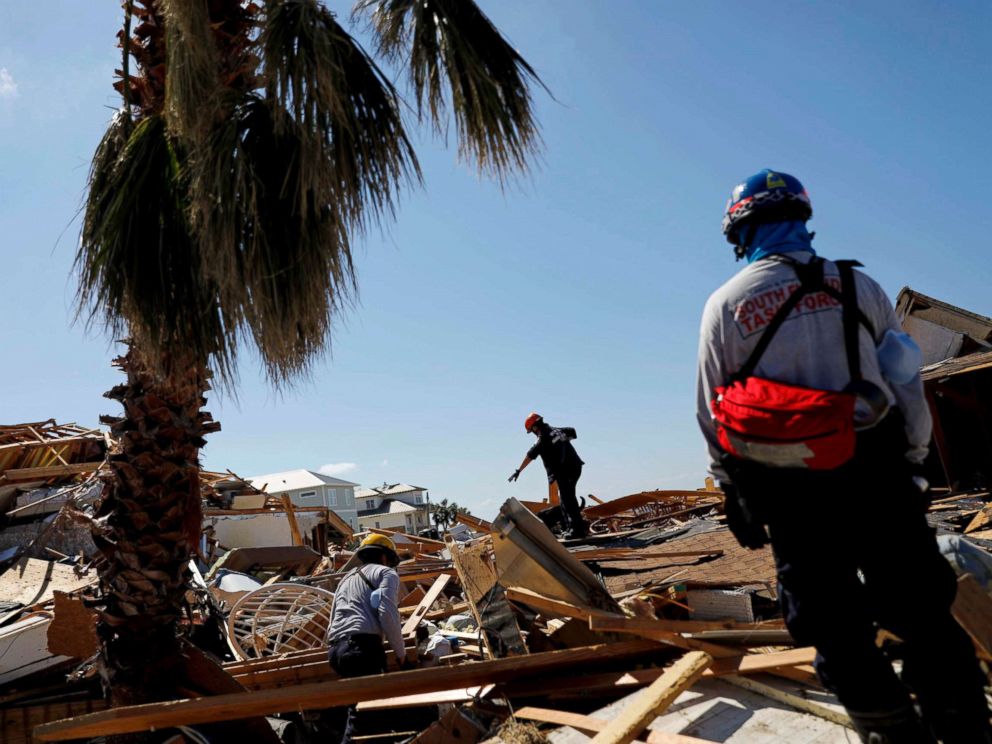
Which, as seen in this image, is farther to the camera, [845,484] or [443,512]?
[443,512]

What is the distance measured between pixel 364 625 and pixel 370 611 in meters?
0.16

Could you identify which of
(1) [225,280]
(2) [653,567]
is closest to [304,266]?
(1) [225,280]

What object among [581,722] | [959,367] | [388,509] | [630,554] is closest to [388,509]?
[388,509]

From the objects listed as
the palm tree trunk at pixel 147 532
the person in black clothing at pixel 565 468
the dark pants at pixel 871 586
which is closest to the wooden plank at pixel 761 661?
the dark pants at pixel 871 586

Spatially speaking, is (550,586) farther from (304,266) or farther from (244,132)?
(244,132)

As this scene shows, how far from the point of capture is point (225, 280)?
414cm

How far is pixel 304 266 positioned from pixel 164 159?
4.62ft

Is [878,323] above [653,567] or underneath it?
above

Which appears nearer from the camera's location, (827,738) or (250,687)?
(827,738)

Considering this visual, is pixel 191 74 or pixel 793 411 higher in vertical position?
pixel 191 74

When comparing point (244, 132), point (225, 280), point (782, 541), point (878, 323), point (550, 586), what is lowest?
point (550, 586)

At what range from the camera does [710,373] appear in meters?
2.59

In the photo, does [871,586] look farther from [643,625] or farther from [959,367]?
[959,367]

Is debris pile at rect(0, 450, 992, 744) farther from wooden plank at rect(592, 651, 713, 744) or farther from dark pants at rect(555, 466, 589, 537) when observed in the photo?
dark pants at rect(555, 466, 589, 537)
